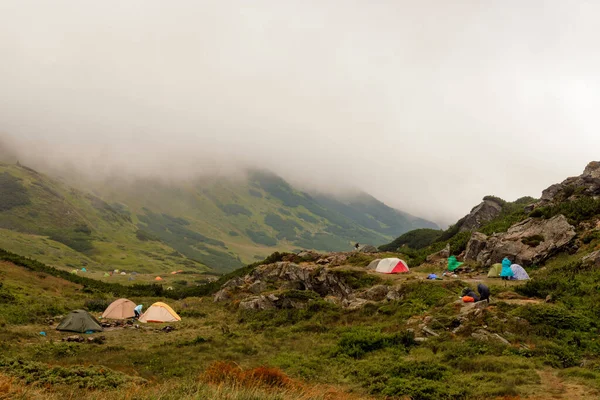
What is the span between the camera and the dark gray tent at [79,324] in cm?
2680

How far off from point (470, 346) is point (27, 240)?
190749mm

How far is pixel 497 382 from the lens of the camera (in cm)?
1280

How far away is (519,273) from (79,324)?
35496 millimetres

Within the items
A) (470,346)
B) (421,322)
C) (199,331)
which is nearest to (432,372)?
(470,346)

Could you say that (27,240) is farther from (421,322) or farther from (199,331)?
(421,322)

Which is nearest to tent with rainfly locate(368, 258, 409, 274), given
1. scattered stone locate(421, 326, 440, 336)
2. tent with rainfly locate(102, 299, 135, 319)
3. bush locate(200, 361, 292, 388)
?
scattered stone locate(421, 326, 440, 336)

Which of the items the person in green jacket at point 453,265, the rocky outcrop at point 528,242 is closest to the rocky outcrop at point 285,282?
the person in green jacket at point 453,265

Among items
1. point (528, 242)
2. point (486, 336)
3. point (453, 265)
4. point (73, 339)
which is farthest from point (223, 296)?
point (528, 242)

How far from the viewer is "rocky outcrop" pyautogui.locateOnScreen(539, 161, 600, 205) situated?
42.6 metres

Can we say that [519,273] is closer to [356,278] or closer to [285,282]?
[356,278]

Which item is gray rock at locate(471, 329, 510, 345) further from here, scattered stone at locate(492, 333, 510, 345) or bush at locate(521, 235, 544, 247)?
bush at locate(521, 235, 544, 247)

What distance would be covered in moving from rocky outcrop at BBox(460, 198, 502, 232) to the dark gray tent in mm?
59072

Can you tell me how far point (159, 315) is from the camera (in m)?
33.9

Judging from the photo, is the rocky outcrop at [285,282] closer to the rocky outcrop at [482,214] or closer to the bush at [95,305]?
the bush at [95,305]
